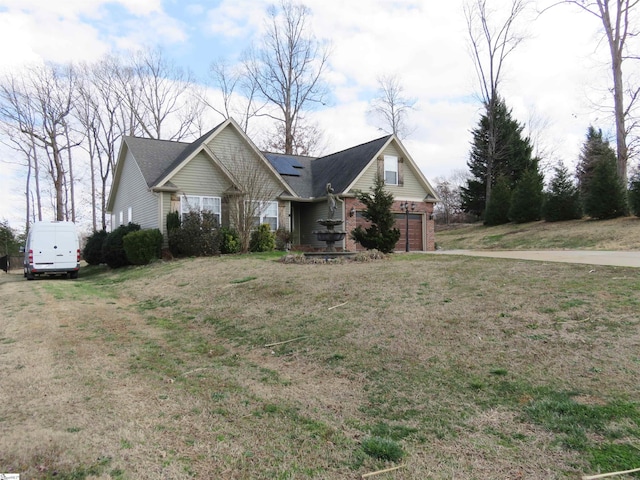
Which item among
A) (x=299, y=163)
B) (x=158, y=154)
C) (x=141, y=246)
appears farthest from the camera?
(x=299, y=163)

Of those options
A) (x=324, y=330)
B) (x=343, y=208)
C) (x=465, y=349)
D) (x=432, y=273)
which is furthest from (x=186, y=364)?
(x=343, y=208)

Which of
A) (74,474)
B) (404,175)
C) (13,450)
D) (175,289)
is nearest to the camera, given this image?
(74,474)

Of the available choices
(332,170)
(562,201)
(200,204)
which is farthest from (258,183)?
(562,201)

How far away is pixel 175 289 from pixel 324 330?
5988mm

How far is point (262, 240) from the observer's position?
18.3 metres

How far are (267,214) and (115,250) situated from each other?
658 cm

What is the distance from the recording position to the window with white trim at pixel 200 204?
18394 millimetres

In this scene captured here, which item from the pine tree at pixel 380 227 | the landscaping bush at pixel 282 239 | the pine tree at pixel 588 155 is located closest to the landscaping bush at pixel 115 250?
the landscaping bush at pixel 282 239

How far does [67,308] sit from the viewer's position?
892cm

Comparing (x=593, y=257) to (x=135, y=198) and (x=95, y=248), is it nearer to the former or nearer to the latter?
(x=135, y=198)

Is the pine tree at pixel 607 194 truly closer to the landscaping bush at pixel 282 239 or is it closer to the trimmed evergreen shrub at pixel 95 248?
the landscaping bush at pixel 282 239

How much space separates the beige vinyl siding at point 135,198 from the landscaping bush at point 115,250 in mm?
1120

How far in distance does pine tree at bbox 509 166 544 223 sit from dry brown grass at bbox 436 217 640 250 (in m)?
0.84

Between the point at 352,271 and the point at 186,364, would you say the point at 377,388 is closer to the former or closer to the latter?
the point at 186,364
